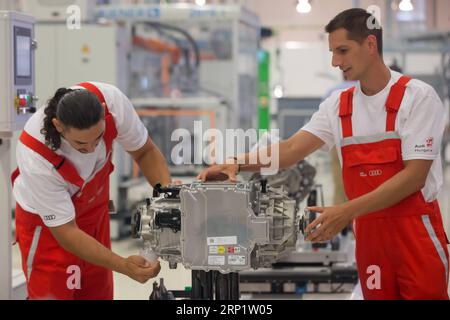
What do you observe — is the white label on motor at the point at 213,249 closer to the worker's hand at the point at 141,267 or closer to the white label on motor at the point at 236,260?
the white label on motor at the point at 236,260

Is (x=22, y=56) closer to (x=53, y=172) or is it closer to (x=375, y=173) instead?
(x=53, y=172)

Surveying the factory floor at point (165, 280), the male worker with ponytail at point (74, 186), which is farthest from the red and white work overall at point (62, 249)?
the factory floor at point (165, 280)

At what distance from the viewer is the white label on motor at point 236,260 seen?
2693 mm

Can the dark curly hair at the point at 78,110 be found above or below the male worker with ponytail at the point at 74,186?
above

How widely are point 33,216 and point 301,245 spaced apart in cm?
282

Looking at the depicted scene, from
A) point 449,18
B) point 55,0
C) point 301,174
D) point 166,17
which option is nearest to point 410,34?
point 449,18

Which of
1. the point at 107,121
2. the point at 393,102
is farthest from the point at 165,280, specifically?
the point at 393,102

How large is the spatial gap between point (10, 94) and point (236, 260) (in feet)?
5.95

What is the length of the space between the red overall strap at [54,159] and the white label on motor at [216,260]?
2.51ft

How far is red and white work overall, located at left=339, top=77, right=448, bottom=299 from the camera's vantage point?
296 centimetres

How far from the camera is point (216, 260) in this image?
2701 millimetres

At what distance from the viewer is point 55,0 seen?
7.43 m

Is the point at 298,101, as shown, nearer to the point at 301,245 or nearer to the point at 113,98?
the point at 301,245

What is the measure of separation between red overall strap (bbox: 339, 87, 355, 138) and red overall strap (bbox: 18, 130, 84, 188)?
1060mm
